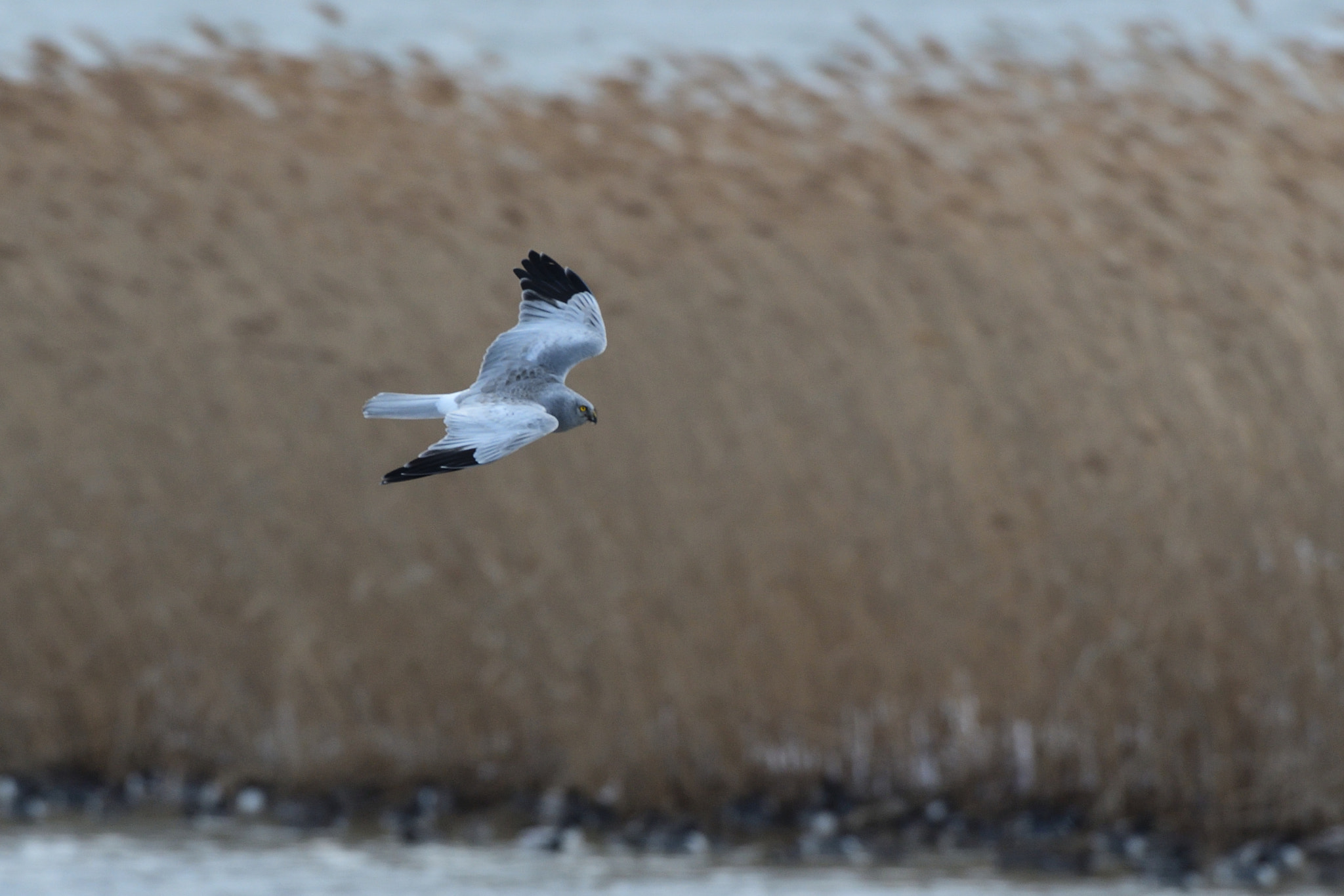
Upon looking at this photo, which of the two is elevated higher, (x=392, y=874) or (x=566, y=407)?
(x=566, y=407)

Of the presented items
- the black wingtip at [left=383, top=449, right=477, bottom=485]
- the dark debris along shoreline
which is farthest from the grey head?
the dark debris along shoreline

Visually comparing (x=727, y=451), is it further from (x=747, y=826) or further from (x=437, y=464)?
(x=437, y=464)

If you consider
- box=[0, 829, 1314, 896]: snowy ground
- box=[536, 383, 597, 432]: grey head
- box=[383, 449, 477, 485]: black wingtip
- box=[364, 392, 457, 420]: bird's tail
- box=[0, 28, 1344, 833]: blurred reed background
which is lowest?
box=[0, 829, 1314, 896]: snowy ground

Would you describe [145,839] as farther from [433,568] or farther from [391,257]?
[391,257]

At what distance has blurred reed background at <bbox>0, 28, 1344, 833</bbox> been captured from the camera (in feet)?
14.2

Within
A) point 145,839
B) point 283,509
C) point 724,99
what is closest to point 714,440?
point 724,99

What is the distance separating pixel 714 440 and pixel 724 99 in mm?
780

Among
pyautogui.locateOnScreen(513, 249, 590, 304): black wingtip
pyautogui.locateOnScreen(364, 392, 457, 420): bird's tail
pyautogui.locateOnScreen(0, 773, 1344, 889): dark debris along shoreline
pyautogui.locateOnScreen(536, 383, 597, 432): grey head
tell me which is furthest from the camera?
pyautogui.locateOnScreen(0, 773, 1344, 889): dark debris along shoreline

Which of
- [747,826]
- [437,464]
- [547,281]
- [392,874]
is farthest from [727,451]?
[437,464]

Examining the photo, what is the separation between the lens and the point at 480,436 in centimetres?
164

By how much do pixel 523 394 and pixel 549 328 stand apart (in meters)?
0.24

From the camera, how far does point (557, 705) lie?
468 cm

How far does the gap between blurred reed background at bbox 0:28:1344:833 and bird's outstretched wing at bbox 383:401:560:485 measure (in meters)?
2.33

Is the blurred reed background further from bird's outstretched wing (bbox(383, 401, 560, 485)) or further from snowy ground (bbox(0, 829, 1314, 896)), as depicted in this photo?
bird's outstretched wing (bbox(383, 401, 560, 485))
